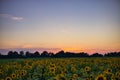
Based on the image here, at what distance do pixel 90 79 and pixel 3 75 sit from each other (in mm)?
1349

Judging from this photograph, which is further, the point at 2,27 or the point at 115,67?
the point at 115,67

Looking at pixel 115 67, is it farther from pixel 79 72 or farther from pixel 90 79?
pixel 90 79

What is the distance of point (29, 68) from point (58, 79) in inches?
58.6

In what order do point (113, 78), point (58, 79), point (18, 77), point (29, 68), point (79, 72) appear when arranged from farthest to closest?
1. point (29, 68)
2. point (79, 72)
3. point (18, 77)
4. point (113, 78)
5. point (58, 79)

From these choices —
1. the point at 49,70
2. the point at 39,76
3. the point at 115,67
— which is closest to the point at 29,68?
the point at 49,70

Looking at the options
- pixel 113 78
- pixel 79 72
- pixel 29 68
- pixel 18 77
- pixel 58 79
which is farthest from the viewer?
pixel 29 68

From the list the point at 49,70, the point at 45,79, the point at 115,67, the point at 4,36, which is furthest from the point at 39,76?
the point at 115,67

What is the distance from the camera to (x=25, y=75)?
384 centimetres

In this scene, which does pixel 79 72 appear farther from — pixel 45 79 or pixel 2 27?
pixel 2 27

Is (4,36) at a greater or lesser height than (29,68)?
greater

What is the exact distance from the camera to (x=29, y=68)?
4508mm

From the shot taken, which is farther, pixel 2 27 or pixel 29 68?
pixel 29 68

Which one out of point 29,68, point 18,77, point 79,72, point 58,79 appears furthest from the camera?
point 29,68

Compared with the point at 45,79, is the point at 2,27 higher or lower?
higher
